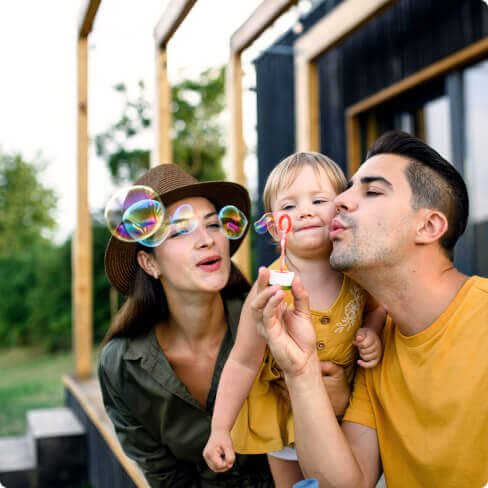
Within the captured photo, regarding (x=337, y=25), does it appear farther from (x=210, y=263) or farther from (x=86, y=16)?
(x=210, y=263)

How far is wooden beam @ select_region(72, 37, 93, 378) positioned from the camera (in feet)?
17.9

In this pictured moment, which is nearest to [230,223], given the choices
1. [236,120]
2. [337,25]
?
[236,120]

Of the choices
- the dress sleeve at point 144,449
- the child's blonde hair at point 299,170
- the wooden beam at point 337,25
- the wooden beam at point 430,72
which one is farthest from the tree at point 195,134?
the child's blonde hair at point 299,170

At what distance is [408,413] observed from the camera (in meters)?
1.52

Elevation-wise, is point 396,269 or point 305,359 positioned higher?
point 396,269

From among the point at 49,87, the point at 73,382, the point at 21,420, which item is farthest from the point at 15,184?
the point at 73,382

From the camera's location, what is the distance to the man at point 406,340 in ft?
4.66

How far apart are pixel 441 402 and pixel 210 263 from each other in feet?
3.46

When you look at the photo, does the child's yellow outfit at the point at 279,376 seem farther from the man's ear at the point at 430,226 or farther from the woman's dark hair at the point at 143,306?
the woman's dark hair at the point at 143,306

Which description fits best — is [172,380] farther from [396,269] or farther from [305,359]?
[396,269]

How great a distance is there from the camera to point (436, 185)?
1565mm

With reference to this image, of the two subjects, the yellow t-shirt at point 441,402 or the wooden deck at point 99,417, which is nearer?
the yellow t-shirt at point 441,402

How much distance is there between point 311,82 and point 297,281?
390cm

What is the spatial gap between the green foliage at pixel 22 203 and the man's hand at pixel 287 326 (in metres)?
14.2
